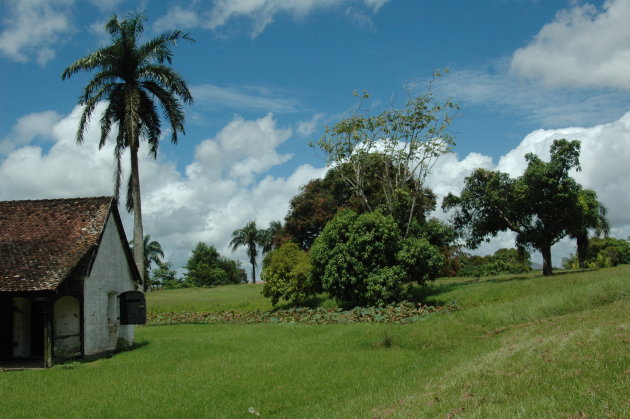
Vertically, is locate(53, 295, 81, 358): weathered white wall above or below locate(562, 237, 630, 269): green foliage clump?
below

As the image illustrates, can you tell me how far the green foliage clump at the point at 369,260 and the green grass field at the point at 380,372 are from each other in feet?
22.1

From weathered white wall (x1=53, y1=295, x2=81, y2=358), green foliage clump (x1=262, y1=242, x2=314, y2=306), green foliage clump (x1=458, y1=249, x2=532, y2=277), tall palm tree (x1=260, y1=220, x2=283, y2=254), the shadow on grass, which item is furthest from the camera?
tall palm tree (x1=260, y1=220, x2=283, y2=254)

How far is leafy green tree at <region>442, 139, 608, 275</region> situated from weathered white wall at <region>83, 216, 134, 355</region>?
2405 centimetres

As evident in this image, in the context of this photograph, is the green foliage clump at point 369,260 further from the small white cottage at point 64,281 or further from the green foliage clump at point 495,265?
the green foliage clump at point 495,265

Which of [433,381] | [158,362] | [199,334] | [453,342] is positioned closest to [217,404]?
[433,381]

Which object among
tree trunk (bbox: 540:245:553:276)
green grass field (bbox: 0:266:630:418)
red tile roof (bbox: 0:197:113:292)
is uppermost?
red tile roof (bbox: 0:197:113:292)

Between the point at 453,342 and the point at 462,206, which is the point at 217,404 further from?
the point at 462,206

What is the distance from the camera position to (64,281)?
785 inches

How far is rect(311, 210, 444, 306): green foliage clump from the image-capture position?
31.9m

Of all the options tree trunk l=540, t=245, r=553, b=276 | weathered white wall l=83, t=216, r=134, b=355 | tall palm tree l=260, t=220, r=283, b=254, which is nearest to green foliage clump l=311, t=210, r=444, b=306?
tree trunk l=540, t=245, r=553, b=276

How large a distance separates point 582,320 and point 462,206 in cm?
2311

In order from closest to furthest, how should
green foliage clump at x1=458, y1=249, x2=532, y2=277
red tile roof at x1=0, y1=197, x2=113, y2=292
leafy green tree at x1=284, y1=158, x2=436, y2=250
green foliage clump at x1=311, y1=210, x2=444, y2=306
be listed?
red tile roof at x1=0, y1=197, x2=113, y2=292 < green foliage clump at x1=311, y1=210, x2=444, y2=306 < leafy green tree at x1=284, y1=158, x2=436, y2=250 < green foliage clump at x1=458, y1=249, x2=532, y2=277

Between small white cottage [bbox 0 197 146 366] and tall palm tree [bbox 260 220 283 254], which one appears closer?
small white cottage [bbox 0 197 146 366]

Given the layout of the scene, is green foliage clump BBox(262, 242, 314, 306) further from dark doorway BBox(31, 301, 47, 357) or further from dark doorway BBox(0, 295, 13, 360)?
dark doorway BBox(0, 295, 13, 360)
